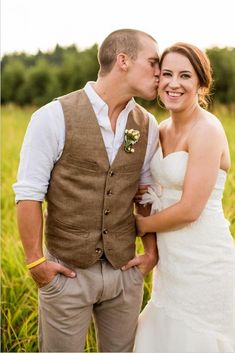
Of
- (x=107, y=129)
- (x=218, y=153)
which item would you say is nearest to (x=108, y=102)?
(x=107, y=129)

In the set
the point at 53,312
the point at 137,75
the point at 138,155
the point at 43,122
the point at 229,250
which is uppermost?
the point at 137,75

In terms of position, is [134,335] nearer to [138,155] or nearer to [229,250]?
[229,250]

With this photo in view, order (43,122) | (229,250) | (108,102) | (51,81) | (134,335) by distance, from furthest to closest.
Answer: (51,81) → (134,335) → (229,250) → (108,102) → (43,122)

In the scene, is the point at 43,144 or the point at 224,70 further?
the point at 224,70

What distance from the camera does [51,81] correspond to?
17078mm

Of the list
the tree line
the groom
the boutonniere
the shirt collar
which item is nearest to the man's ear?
the groom

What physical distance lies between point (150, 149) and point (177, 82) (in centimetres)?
37

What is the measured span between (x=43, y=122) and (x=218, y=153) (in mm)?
764

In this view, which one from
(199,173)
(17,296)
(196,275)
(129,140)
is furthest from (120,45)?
(17,296)

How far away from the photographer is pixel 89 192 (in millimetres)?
2344

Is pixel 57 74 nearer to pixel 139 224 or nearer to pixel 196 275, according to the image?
pixel 139 224

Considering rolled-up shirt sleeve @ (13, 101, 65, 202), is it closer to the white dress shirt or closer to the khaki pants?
the white dress shirt

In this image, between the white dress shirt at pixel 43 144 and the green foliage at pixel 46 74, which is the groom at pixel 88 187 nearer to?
the white dress shirt at pixel 43 144

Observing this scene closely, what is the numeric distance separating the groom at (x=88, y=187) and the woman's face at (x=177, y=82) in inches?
1.9
